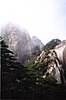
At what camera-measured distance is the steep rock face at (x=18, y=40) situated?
58312 mm

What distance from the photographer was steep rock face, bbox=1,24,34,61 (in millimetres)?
58312

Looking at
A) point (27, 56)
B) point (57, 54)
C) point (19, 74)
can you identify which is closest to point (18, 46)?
point (27, 56)

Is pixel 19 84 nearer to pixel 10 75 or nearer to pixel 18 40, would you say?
pixel 10 75

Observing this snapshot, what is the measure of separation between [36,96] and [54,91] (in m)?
3.60

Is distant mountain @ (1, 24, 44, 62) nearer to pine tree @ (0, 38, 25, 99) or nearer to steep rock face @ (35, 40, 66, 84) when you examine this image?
steep rock face @ (35, 40, 66, 84)

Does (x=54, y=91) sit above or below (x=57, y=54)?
below

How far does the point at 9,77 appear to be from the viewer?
81.8 ft

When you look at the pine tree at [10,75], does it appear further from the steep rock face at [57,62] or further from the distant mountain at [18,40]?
the distant mountain at [18,40]

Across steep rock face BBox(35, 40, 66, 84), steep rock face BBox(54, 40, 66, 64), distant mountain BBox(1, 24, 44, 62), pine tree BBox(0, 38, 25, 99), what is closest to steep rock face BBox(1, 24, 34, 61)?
distant mountain BBox(1, 24, 44, 62)

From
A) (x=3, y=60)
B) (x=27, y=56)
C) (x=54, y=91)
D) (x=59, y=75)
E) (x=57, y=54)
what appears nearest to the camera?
(x=3, y=60)

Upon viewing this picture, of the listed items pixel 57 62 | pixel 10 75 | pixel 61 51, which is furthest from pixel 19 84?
pixel 61 51

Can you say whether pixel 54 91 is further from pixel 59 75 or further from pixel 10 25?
pixel 10 25

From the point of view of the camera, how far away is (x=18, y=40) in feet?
199

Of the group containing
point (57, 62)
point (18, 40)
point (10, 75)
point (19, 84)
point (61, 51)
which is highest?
point (18, 40)
